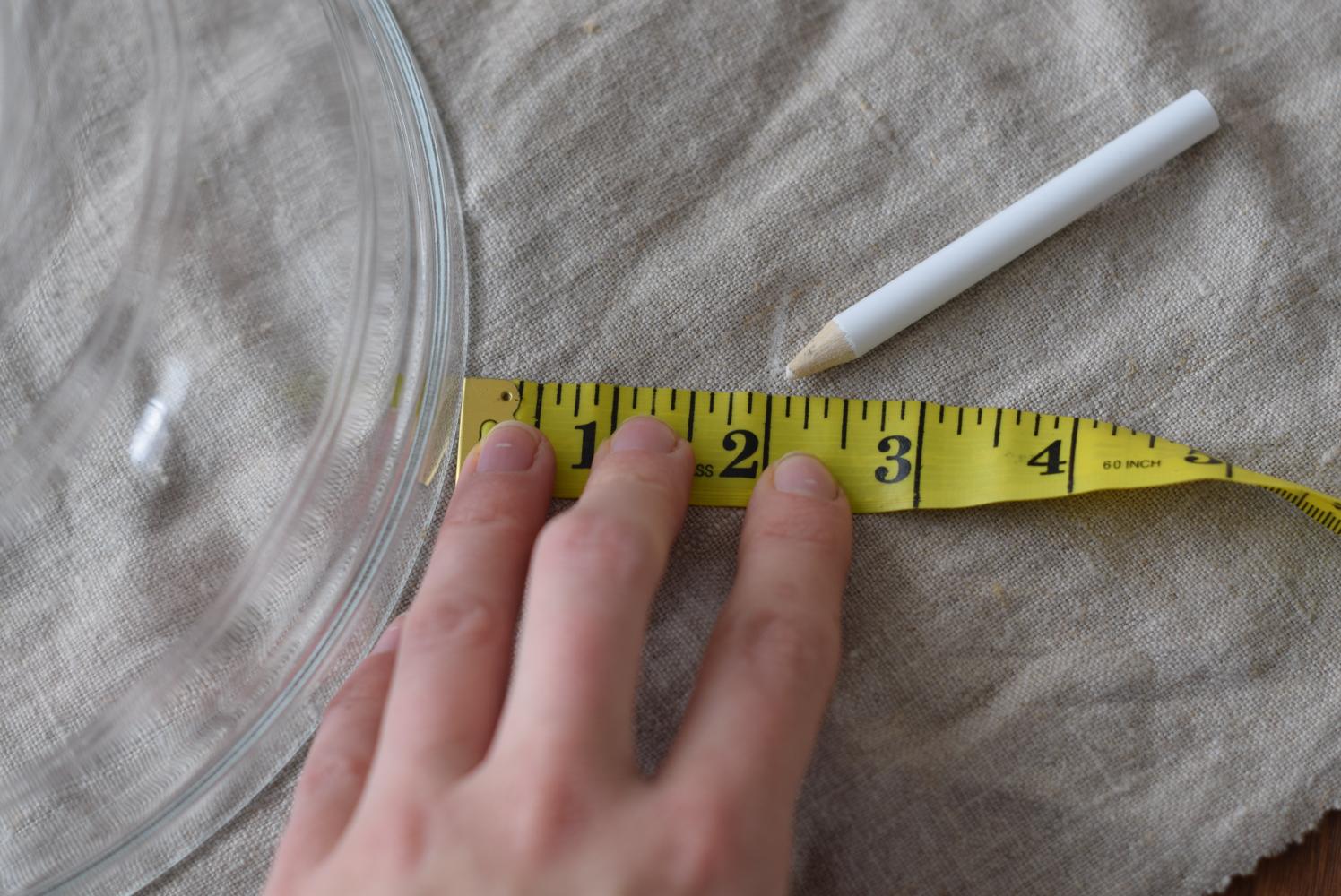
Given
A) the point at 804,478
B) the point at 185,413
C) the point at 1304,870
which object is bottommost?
the point at 1304,870

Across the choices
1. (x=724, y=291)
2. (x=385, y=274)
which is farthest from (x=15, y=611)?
(x=724, y=291)

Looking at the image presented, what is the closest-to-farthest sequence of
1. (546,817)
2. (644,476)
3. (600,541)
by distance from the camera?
1. (546,817)
2. (600,541)
3. (644,476)

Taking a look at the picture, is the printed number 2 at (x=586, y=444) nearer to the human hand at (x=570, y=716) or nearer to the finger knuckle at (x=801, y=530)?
the human hand at (x=570, y=716)

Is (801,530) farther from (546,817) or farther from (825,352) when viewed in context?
(546,817)

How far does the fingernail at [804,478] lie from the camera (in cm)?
98

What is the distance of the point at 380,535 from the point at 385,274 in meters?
0.26

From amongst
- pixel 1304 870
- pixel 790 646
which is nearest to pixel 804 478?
pixel 790 646

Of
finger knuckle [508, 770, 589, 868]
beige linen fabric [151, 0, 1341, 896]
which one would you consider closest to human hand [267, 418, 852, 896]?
finger knuckle [508, 770, 589, 868]

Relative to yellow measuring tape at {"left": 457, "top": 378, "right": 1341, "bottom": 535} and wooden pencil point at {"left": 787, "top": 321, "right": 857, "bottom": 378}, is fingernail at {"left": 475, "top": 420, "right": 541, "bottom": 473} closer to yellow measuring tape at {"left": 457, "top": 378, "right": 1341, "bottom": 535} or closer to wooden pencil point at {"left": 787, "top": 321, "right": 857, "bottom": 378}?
yellow measuring tape at {"left": 457, "top": 378, "right": 1341, "bottom": 535}

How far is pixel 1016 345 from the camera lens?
1.05 metres

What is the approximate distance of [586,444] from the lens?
3.35 feet

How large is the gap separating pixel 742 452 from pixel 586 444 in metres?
0.15

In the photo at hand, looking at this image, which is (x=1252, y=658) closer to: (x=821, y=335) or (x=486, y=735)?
(x=821, y=335)

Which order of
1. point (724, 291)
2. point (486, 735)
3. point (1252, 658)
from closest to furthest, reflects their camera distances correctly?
point (486, 735) → point (1252, 658) → point (724, 291)
